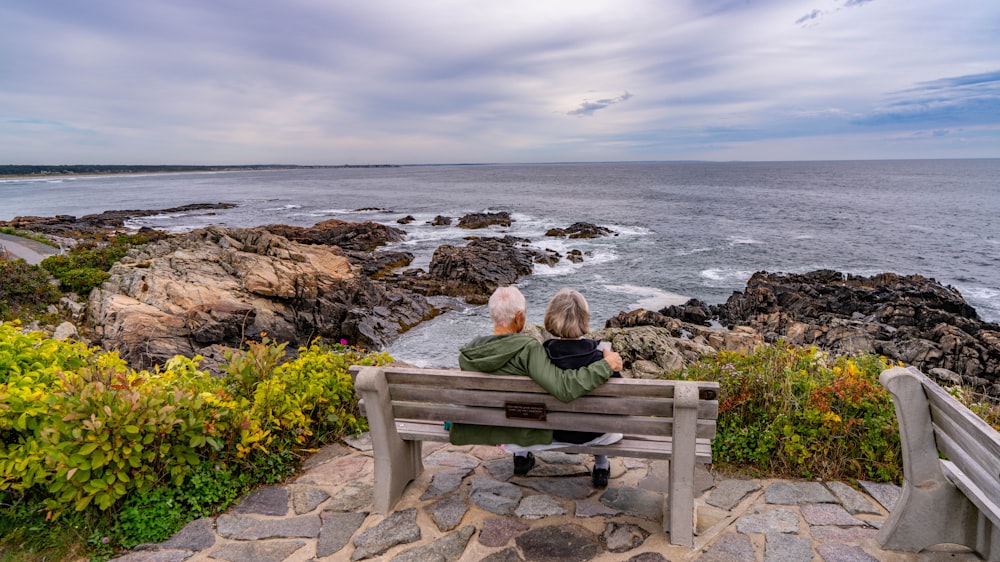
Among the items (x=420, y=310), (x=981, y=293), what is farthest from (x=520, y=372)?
(x=981, y=293)

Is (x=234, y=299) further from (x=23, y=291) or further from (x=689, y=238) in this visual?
(x=689, y=238)

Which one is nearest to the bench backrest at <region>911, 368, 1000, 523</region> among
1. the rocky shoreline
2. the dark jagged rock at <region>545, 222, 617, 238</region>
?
the rocky shoreline

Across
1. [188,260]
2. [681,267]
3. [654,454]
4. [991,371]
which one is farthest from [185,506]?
[681,267]

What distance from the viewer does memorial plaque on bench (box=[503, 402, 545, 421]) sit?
3.50 meters

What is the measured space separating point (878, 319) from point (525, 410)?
66.6 ft

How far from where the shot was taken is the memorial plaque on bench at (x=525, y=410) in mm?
3500

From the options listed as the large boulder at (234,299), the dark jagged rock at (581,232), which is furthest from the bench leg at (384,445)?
the dark jagged rock at (581,232)

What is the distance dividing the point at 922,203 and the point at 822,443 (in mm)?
76900

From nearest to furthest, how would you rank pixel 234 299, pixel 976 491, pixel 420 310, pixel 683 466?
pixel 976 491, pixel 683 466, pixel 234 299, pixel 420 310

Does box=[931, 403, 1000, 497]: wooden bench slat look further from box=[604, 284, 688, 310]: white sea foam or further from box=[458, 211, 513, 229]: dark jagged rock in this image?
box=[458, 211, 513, 229]: dark jagged rock

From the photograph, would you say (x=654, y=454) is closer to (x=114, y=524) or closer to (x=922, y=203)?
(x=114, y=524)

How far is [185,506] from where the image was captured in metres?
4.05

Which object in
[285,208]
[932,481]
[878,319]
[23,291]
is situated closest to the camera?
[932,481]

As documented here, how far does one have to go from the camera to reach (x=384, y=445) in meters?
3.93
